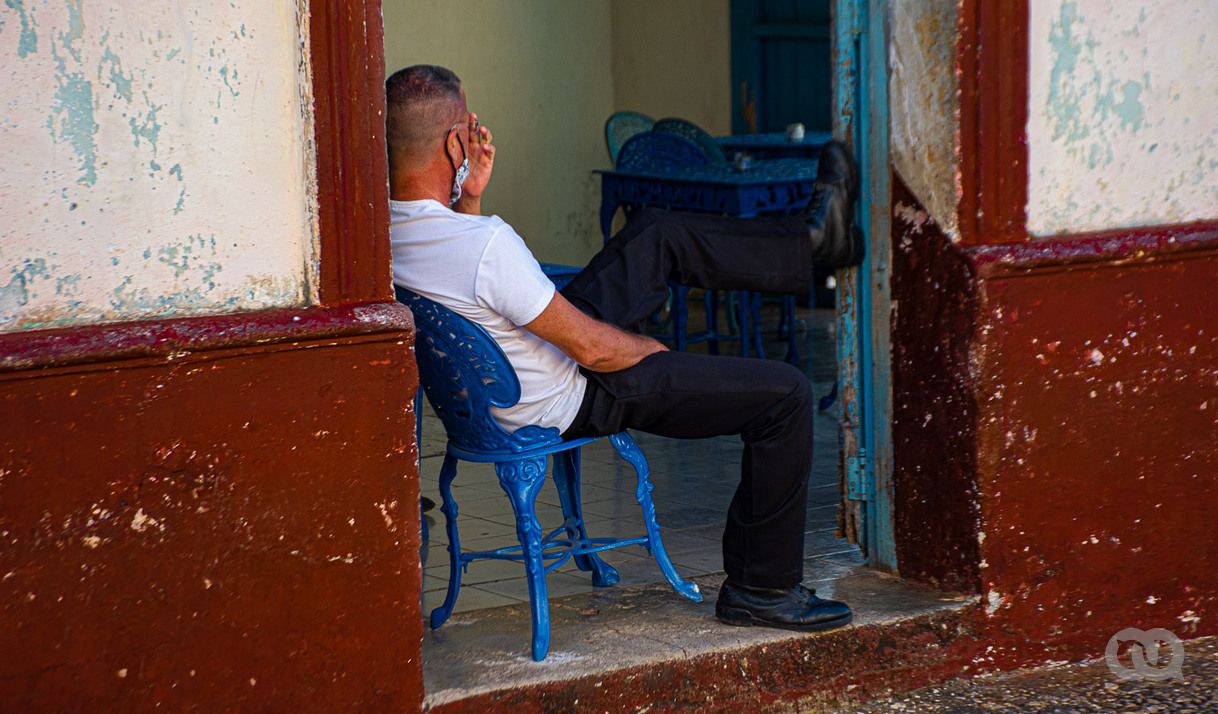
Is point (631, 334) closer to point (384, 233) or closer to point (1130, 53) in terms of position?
point (384, 233)

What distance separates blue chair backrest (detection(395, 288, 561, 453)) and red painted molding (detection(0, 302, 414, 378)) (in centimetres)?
32

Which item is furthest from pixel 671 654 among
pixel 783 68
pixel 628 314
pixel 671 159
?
pixel 783 68

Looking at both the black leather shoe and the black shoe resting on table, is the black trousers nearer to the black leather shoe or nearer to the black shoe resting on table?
the black leather shoe

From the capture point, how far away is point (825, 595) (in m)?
3.87

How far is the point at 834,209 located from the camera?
379 cm

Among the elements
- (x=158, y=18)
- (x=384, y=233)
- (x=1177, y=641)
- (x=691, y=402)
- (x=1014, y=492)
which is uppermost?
(x=158, y=18)

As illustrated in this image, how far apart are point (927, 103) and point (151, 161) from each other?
1.91 metres

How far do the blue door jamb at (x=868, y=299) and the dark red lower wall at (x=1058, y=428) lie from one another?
0.19ft

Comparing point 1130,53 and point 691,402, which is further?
point 1130,53

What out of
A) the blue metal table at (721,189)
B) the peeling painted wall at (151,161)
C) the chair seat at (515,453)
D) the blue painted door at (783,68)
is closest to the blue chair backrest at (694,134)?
the blue metal table at (721,189)

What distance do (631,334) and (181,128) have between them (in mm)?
1155

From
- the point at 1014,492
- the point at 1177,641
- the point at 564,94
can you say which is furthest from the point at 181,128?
the point at 564,94

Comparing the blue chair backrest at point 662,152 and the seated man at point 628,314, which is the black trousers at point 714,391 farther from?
the blue chair backrest at point 662,152

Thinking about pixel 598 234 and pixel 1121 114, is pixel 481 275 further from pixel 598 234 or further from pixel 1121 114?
pixel 598 234
